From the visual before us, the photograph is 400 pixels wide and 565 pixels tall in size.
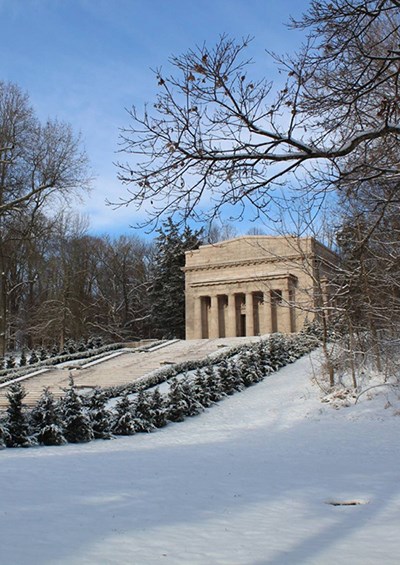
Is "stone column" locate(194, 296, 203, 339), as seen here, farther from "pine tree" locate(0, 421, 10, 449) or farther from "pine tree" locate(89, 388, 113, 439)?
"pine tree" locate(0, 421, 10, 449)

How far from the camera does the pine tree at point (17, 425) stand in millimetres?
11469

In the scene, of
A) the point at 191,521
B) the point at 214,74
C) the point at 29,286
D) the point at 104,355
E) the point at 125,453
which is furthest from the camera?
the point at 29,286

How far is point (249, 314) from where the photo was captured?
37.8 meters

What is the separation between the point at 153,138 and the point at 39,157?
68.4ft

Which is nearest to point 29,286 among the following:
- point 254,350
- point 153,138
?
point 254,350

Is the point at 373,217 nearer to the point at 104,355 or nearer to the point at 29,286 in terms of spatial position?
the point at 104,355

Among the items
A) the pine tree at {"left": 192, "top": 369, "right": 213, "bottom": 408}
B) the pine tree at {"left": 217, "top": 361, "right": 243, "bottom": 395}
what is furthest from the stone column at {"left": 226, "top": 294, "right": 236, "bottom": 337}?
the pine tree at {"left": 192, "top": 369, "right": 213, "bottom": 408}

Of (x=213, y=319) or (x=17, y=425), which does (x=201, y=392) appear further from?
(x=213, y=319)

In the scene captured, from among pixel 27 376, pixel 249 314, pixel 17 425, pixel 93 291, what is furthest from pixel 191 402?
pixel 93 291

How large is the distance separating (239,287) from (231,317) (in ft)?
7.00

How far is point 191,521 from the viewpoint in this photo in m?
5.75

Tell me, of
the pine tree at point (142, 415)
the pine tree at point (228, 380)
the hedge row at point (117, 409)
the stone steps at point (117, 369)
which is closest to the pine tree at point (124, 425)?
the hedge row at point (117, 409)

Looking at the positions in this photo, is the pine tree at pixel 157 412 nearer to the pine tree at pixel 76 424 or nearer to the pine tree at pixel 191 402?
the pine tree at pixel 191 402

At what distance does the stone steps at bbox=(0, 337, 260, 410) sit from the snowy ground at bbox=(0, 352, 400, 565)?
25.3 ft
